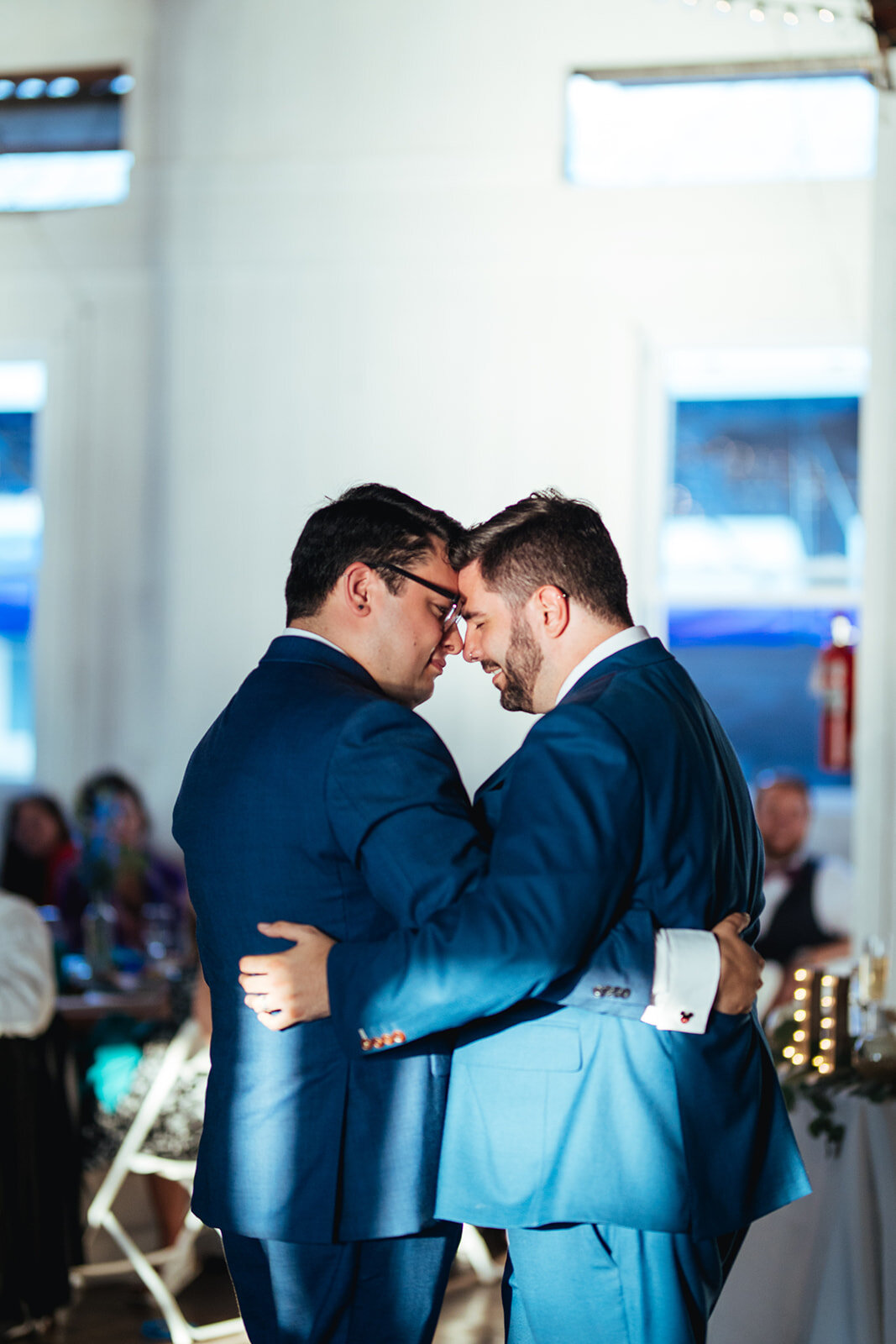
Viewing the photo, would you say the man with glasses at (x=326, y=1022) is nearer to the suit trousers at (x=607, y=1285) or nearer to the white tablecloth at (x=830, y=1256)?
the suit trousers at (x=607, y=1285)

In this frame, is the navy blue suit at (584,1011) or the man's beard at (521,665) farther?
the man's beard at (521,665)

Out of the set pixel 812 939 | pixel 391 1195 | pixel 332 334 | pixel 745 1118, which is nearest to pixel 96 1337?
pixel 391 1195

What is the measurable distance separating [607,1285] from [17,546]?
6956 millimetres

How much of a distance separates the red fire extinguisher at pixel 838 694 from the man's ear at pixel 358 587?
442cm

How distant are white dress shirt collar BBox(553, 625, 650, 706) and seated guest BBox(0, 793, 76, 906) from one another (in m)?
5.67

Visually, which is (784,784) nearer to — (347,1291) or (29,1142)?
(29,1142)

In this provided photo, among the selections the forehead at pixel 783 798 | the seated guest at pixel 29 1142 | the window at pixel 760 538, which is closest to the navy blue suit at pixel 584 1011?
the seated guest at pixel 29 1142

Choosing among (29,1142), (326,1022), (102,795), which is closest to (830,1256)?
(326,1022)

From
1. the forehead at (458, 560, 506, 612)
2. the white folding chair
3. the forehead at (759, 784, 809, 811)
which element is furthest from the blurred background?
the forehead at (458, 560, 506, 612)

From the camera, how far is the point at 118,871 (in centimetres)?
658

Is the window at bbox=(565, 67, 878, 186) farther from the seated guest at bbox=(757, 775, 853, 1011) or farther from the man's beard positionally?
the man's beard

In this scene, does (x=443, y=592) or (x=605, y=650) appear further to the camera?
(x=443, y=592)

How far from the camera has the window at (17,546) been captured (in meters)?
7.89

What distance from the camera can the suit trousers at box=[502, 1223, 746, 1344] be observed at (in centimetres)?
170
